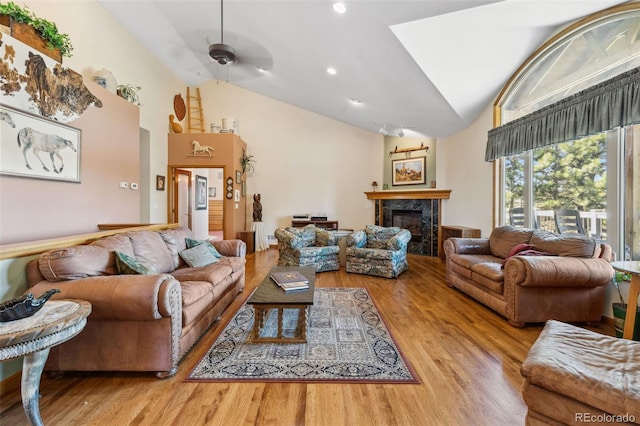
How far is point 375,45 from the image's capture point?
11.5 feet

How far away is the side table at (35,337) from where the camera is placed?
4.00 feet

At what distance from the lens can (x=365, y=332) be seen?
2.51 meters

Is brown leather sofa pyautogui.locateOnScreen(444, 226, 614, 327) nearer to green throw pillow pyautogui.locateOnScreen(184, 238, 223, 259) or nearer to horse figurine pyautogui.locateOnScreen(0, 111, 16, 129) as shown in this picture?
green throw pillow pyautogui.locateOnScreen(184, 238, 223, 259)

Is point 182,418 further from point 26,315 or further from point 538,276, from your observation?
point 538,276

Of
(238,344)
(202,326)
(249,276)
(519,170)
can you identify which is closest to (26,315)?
(202,326)

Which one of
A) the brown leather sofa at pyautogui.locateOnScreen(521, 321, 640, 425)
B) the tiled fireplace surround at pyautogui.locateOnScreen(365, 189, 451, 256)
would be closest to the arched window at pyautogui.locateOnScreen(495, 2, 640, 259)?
the tiled fireplace surround at pyautogui.locateOnScreen(365, 189, 451, 256)

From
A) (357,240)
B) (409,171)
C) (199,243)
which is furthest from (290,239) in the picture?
(409,171)

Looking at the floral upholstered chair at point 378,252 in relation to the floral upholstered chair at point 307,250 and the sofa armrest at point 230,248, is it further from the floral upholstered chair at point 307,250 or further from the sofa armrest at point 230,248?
the sofa armrest at point 230,248

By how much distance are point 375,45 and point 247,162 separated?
176 inches

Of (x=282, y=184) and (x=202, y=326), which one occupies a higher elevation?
(x=282, y=184)

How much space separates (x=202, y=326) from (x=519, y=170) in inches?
186

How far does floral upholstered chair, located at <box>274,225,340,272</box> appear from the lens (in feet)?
15.0

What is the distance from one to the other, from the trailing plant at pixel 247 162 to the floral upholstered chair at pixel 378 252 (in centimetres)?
356

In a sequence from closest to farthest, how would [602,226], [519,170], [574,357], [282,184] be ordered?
[574,357] → [602,226] → [519,170] → [282,184]
